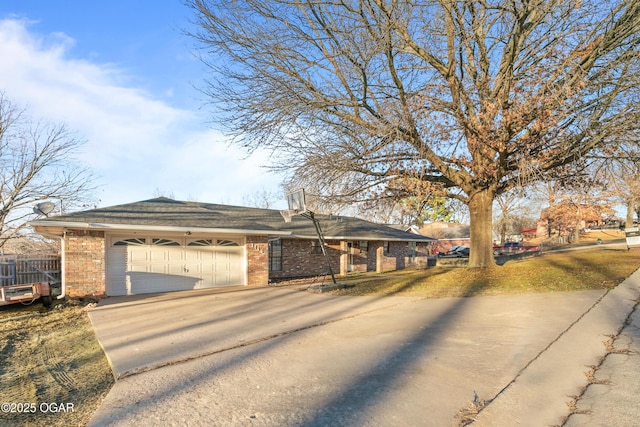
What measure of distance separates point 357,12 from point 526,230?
3149 inches

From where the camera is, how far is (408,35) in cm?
1042

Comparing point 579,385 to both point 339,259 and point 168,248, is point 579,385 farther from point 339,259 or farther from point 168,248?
point 339,259

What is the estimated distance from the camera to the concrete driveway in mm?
3559

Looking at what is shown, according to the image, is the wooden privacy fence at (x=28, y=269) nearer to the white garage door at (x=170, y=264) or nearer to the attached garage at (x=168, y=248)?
the attached garage at (x=168, y=248)

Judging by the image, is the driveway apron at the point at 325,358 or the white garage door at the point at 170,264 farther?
the white garage door at the point at 170,264

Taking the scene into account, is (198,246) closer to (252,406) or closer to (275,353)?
(275,353)

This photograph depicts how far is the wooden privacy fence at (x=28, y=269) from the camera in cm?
1153

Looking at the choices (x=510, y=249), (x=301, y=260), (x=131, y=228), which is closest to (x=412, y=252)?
(x=301, y=260)

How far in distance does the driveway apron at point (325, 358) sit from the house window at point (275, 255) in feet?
28.2

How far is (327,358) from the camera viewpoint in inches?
202

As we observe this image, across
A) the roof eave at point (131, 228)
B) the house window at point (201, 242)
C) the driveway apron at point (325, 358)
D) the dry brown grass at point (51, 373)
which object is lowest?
the dry brown grass at point (51, 373)

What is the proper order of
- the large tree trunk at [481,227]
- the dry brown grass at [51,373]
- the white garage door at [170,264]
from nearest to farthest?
the dry brown grass at [51,373] < the white garage door at [170,264] < the large tree trunk at [481,227]

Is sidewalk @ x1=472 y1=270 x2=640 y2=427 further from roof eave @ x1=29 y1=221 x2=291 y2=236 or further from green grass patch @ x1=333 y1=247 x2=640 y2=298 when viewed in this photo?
roof eave @ x1=29 y1=221 x2=291 y2=236

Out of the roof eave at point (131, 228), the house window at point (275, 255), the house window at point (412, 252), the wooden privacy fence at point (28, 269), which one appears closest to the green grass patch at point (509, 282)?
the roof eave at point (131, 228)
